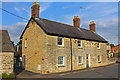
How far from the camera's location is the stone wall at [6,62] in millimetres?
11680

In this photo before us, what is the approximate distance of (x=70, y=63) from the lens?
59.2 ft

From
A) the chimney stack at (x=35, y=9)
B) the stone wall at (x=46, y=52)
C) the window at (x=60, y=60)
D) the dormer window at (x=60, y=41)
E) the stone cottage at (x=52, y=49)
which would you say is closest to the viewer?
the stone wall at (x=46, y=52)

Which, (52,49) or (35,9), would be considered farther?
(35,9)

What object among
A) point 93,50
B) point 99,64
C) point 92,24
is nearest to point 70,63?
point 93,50

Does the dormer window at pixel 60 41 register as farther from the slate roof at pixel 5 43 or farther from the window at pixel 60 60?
the slate roof at pixel 5 43

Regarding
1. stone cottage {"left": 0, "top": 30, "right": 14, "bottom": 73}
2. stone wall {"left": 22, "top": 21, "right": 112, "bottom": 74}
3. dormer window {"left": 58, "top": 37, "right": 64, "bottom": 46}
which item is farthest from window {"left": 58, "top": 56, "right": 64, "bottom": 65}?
stone cottage {"left": 0, "top": 30, "right": 14, "bottom": 73}

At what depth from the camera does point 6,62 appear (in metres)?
11.9

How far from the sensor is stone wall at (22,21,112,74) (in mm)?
15526

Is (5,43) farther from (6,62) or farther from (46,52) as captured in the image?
(46,52)

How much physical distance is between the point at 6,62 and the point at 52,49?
20.7 feet

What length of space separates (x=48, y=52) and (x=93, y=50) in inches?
442

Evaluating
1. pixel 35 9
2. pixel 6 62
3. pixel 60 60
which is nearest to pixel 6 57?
pixel 6 62

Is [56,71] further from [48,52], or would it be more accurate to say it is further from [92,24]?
[92,24]

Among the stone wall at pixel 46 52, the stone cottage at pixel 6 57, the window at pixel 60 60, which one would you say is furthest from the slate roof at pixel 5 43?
the window at pixel 60 60
